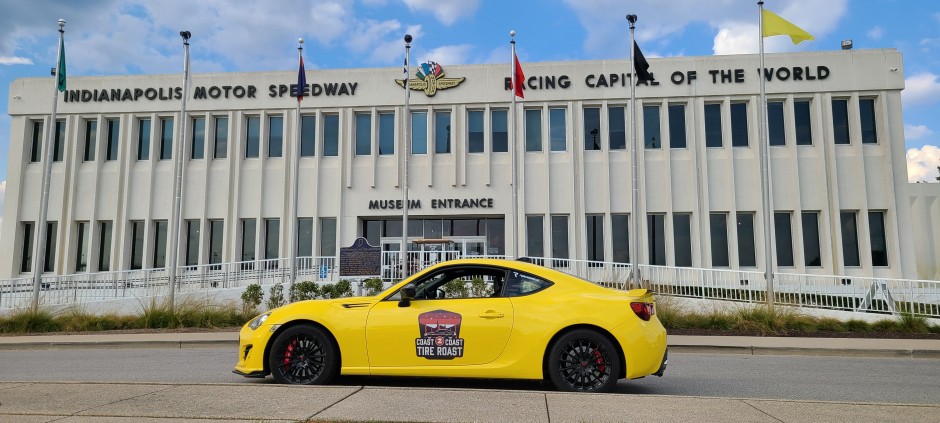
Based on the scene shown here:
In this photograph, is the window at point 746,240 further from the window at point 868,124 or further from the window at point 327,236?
the window at point 327,236

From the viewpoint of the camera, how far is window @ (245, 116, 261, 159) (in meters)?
27.3

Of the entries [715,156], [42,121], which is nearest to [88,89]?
[42,121]

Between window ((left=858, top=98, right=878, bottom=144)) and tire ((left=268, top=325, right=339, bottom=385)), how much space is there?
24887 mm

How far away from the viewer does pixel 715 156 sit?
25.5 meters

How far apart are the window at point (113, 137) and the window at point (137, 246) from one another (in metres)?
3.18

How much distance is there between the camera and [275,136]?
27344mm

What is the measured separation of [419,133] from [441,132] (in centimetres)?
90

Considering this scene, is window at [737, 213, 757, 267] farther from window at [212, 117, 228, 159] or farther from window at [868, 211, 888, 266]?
window at [212, 117, 228, 159]

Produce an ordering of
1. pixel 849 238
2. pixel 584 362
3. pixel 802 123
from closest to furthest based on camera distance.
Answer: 1. pixel 584 362
2. pixel 849 238
3. pixel 802 123

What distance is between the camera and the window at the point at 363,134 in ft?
88.0

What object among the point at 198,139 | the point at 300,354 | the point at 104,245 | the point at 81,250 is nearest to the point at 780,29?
the point at 300,354

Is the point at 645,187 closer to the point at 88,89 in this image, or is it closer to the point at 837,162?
the point at 837,162

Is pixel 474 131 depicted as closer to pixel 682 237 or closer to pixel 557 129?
pixel 557 129

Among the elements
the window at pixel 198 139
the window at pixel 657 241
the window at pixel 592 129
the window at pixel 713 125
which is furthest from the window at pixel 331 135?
the window at pixel 713 125
